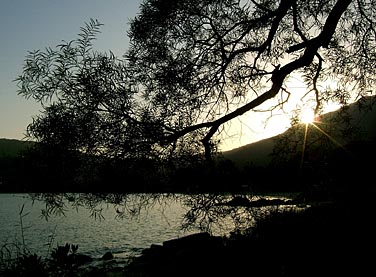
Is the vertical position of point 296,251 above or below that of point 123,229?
above

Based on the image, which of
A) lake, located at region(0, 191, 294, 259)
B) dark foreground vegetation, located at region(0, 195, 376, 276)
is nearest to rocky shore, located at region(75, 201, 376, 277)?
dark foreground vegetation, located at region(0, 195, 376, 276)

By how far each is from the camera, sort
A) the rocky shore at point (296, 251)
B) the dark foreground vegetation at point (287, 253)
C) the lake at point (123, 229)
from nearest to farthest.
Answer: the dark foreground vegetation at point (287, 253)
the rocky shore at point (296, 251)
the lake at point (123, 229)

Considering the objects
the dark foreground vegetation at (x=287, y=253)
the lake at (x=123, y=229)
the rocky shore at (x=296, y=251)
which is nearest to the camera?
the dark foreground vegetation at (x=287, y=253)

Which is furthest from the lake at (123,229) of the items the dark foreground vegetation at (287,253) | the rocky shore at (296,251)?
the rocky shore at (296,251)

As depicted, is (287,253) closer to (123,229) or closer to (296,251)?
(296,251)

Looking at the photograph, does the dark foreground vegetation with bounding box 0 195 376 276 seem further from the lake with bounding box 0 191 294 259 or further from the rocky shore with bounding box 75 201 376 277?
the lake with bounding box 0 191 294 259

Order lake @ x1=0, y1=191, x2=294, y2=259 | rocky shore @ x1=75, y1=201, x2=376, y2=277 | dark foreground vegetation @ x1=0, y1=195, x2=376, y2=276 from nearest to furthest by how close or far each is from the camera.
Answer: dark foreground vegetation @ x1=0, y1=195, x2=376, y2=276, rocky shore @ x1=75, y1=201, x2=376, y2=277, lake @ x1=0, y1=191, x2=294, y2=259

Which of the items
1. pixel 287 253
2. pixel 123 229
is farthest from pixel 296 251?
pixel 123 229

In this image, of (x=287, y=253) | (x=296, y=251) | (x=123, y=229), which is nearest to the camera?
(x=296, y=251)

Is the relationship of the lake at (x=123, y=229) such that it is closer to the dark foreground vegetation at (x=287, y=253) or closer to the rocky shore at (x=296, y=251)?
the dark foreground vegetation at (x=287, y=253)

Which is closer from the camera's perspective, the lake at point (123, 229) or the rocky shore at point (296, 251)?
the rocky shore at point (296, 251)

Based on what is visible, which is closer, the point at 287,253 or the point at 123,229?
the point at 287,253

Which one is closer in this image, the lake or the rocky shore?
the rocky shore

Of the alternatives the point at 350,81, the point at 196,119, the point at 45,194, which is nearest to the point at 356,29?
the point at 350,81
